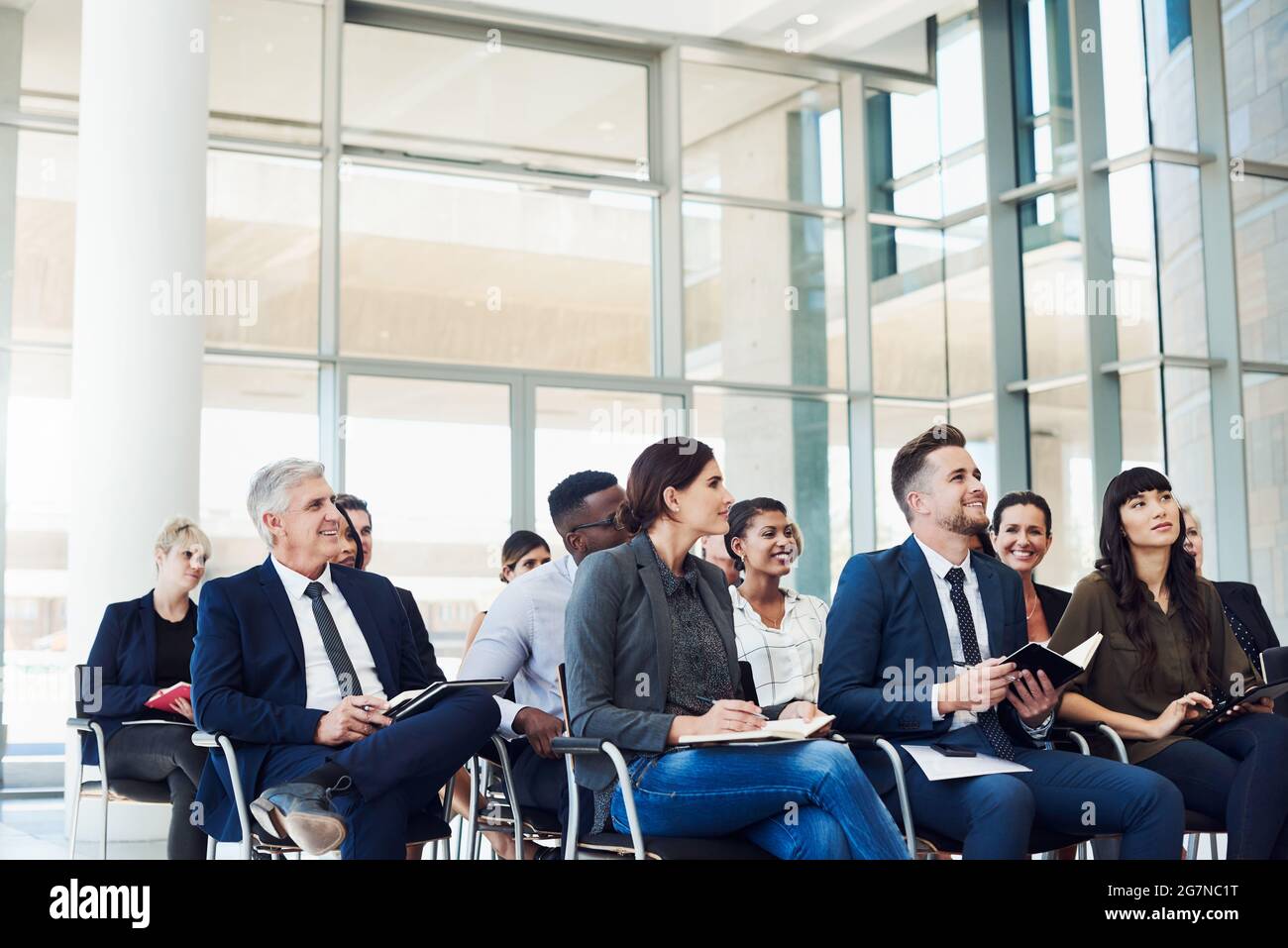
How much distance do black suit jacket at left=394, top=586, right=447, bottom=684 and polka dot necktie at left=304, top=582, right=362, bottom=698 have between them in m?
0.23

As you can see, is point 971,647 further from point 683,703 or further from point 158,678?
point 158,678

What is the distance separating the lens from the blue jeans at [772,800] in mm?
2934

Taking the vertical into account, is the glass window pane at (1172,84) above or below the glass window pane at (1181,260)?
above

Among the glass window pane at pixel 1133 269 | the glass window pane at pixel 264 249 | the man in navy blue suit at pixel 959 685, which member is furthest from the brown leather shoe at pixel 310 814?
the glass window pane at pixel 1133 269

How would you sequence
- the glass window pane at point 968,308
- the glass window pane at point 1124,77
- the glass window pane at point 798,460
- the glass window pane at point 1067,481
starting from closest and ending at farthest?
the glass window pane at point 1124,77 → the glass window pane at point 1067,481 → the glass window pane at point 798,460 → the glass window pane at point 968,308

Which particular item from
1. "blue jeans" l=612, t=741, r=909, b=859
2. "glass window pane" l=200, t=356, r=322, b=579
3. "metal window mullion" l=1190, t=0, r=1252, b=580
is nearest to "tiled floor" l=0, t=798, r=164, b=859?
"glass window pane" l=200, t=356, r=322, b=579

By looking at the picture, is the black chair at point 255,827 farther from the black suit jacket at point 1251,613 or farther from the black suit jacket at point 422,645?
the black suit jacket at point 1251,613

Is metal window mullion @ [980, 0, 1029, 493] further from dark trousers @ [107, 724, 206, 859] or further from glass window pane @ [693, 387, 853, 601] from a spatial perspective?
dark trousers @ [107, 724, 206, 859]

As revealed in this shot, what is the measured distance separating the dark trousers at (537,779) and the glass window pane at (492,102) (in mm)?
6559

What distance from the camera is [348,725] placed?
128 inches

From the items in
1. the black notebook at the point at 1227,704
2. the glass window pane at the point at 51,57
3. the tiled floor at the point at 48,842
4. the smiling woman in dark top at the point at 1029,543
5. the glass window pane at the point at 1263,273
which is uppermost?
the glass window pane at the point at 51,57

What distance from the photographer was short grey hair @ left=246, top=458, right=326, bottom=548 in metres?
3.57

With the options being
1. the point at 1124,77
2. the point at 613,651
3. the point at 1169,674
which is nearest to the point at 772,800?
the point at 613,651
